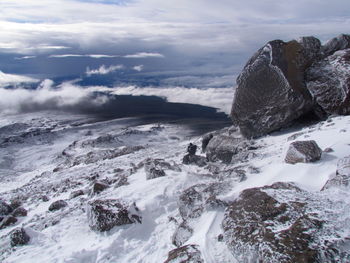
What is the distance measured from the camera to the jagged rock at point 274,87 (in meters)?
22.2

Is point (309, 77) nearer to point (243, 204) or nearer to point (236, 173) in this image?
point (236, 173)

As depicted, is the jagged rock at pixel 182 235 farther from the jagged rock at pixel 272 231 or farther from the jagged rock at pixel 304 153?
the jagged rock at pixel 304 153

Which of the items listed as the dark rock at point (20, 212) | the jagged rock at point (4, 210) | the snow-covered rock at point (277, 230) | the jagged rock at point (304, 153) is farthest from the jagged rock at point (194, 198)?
the jagged rock at point (4, 210)

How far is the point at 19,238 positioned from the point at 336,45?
89.4 feet

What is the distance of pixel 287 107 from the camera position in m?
22.4

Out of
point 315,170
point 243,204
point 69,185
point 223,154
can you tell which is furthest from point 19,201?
point 315,170

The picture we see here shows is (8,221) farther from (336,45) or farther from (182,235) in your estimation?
(336,45)

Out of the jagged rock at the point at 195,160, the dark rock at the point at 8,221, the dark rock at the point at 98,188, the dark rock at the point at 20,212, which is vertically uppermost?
the dark rock at the point at 98,188

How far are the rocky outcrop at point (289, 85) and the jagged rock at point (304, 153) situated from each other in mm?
7503

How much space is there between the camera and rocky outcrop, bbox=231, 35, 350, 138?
21.8m

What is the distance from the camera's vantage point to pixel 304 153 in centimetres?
1509

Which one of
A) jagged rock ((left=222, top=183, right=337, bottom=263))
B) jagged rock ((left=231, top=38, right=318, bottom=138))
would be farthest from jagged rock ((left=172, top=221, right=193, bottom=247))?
jagged rock ((left=231, top=38, right=318, bottom=138))

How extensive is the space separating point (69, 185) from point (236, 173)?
1547 centimetres

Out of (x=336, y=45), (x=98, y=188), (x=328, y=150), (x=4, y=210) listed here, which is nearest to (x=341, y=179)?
(x=328, y=150)
